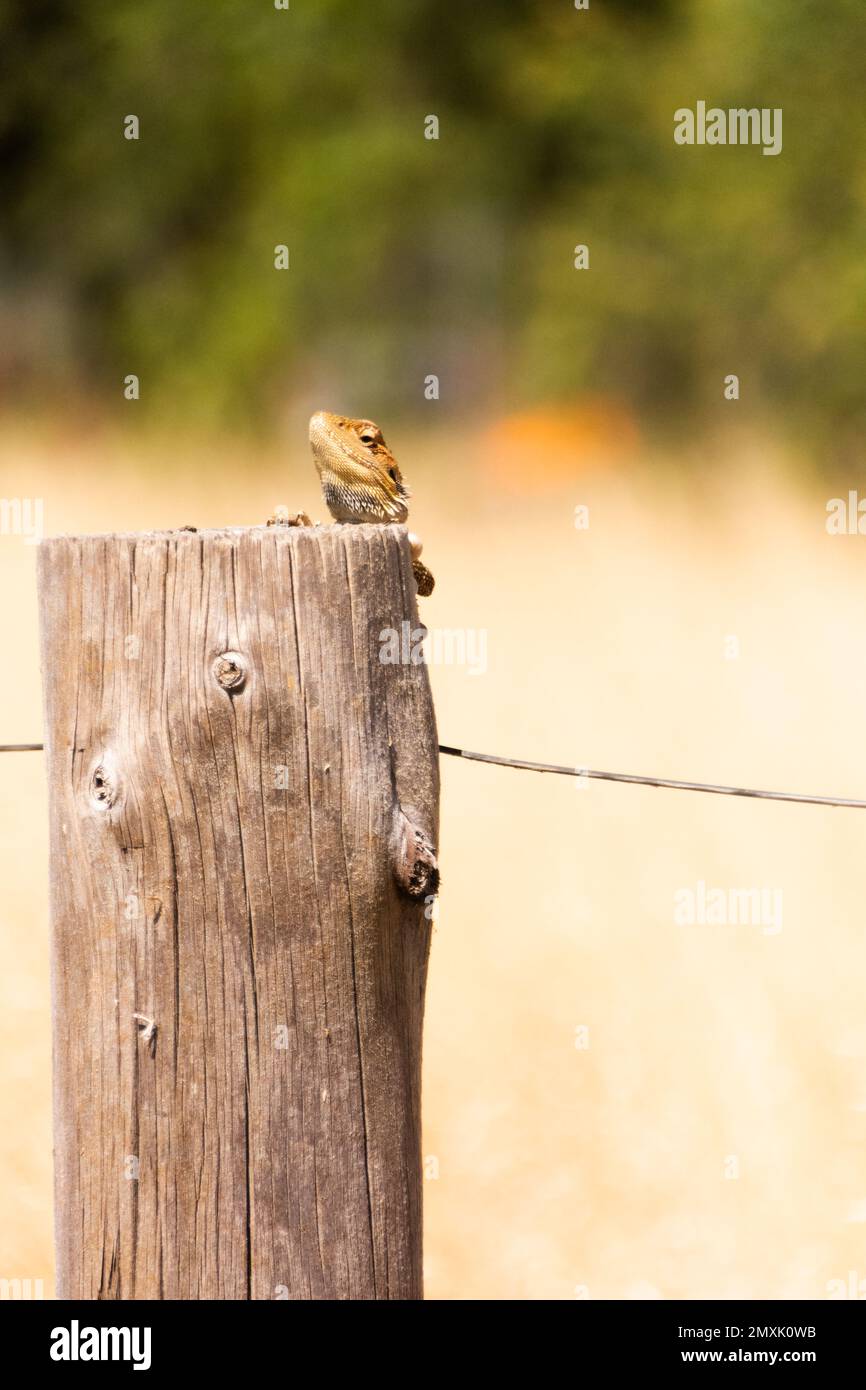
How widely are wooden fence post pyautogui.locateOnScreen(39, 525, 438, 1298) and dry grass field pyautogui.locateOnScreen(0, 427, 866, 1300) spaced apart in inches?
91.7

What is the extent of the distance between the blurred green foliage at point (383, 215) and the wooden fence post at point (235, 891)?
1486cm

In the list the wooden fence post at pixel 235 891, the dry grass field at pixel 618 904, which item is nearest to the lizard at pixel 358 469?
the wooden fence post at pixel 235 891

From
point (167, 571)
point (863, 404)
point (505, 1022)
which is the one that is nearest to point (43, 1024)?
point (505, 1022)

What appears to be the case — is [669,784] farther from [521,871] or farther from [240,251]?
[240,251]

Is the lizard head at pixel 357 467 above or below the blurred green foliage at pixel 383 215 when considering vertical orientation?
below

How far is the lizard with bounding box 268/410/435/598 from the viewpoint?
2.84 meters

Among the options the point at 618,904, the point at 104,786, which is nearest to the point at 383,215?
the point at 618,904

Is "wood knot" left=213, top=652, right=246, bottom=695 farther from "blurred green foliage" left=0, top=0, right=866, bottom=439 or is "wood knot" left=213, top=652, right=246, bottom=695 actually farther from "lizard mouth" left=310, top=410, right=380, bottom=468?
"blurred green foliage" left=0, top=0, right=866, bottom=439

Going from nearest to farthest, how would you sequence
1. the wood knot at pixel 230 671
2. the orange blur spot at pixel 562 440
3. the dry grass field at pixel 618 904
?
the wood knot at pixel 230 671 < the dry grass field at pixel 618 904 < the orange blur spot at pixel 562 440

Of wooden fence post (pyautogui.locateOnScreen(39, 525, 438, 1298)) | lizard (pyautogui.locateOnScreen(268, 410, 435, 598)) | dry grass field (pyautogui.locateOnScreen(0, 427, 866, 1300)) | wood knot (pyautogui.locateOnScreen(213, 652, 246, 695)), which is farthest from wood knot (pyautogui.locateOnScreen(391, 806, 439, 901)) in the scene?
dry grass field (pyautogui.locateOnScreen(0, 427, 866, 1300))

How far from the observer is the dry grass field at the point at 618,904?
14.4ft

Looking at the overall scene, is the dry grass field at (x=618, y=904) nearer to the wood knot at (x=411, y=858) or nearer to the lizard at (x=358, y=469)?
the lizard at (x=358, y=469)

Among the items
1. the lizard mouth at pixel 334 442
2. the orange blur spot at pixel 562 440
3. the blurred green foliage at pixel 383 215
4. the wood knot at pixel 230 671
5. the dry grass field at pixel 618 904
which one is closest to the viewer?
the wood knot at pixel 230 671

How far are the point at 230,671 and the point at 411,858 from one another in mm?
350
